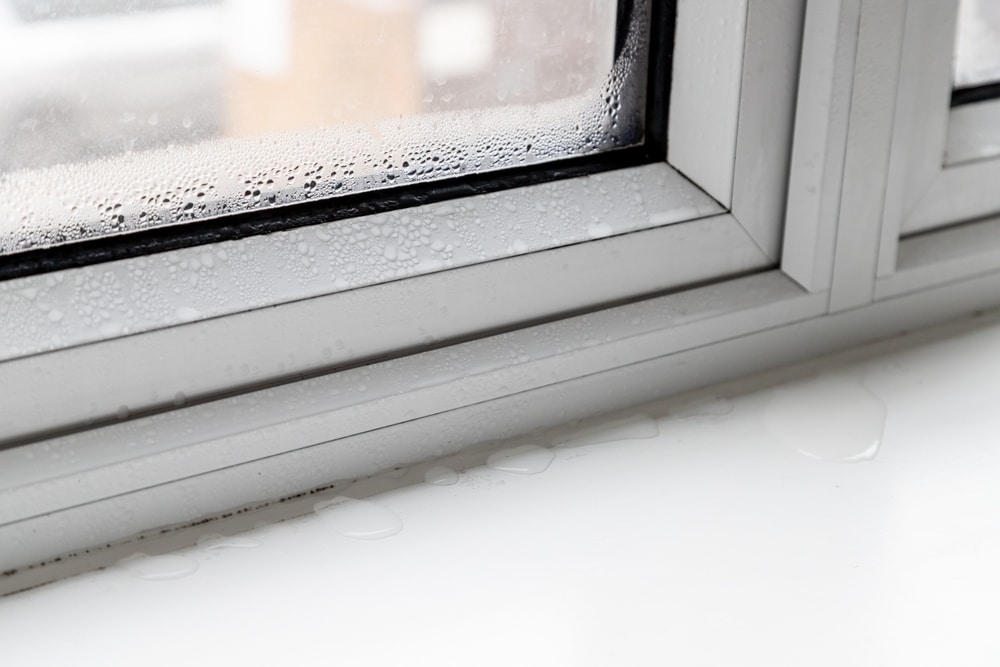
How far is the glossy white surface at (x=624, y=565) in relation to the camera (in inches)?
18.7

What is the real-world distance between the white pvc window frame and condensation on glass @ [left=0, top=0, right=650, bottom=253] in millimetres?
39

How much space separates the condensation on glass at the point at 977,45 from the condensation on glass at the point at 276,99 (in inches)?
10.5

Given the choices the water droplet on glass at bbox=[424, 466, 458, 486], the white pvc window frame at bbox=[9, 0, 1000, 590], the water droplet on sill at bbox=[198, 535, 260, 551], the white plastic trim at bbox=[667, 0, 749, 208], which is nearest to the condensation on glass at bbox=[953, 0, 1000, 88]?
the white pvc window frame at bbox=[9, 0, 1000, 590]

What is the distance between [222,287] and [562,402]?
212 millimetres

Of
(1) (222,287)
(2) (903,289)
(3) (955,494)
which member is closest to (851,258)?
(2) (903,289)

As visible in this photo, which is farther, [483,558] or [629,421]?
[629,421]

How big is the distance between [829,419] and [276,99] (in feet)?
1.25

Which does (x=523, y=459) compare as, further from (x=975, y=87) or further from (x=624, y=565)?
(x=975, y=87)

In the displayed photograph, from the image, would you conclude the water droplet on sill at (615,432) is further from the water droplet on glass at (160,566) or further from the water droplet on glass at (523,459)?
the water droplet on glass at (160,566)

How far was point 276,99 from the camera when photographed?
0.57m

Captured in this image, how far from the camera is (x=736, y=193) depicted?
646mm

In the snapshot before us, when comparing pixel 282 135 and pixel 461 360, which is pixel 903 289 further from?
pixel 282 135

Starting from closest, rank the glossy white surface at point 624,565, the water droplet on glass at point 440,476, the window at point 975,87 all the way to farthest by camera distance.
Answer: the glossy white surface at point 624,565 → the water droplet on glass at point 440,476 → the window at point 975,87

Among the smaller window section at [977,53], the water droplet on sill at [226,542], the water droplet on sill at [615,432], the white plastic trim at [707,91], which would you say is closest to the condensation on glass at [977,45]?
the smaller window section at [977,53]
